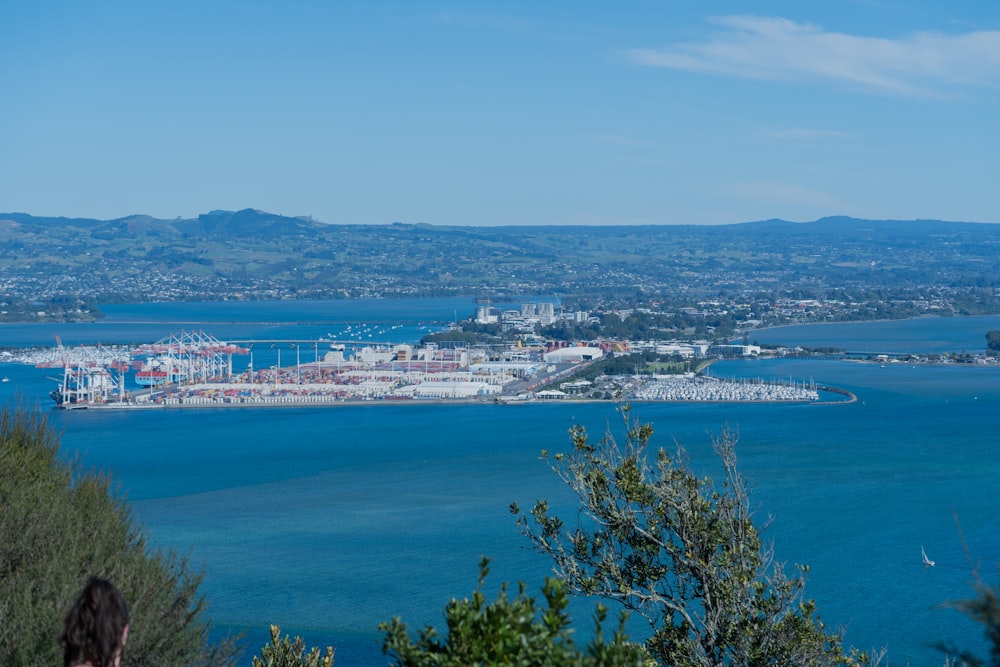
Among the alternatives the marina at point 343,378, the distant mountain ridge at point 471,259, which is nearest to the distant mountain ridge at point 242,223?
the distant mountain ridge at point 471,259

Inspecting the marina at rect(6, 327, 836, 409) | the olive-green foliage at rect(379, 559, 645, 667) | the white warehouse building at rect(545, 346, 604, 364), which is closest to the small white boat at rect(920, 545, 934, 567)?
the olive-green foliage at rect(379, 559, 645, 667)

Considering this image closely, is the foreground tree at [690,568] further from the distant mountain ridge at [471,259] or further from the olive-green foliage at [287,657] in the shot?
the distant mountain ridge at [471,259]

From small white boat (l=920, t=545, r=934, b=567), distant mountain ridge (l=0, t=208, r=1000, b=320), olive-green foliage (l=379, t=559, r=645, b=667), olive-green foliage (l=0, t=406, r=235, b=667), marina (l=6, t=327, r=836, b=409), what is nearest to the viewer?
olive-green foliage (l=379, t=559, r=645, b=667)

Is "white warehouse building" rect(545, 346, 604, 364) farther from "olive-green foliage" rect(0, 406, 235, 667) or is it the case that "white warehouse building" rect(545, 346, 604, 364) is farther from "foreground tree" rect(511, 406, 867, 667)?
"foreground tree" rect(511, 406, 867, 667)

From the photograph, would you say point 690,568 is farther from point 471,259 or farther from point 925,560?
A: point 471,259

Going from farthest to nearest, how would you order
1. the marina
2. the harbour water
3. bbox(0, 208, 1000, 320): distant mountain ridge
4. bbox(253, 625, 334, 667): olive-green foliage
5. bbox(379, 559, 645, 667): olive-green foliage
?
1. bbox(0, 208, 1000, 320): distant mountain ridge
2. the marina
3. the harbour water
4. bbox(253, 625, 334, 667): olive-green foliage
5. bbox(379, 559, 645, 667): olive-green foliage
